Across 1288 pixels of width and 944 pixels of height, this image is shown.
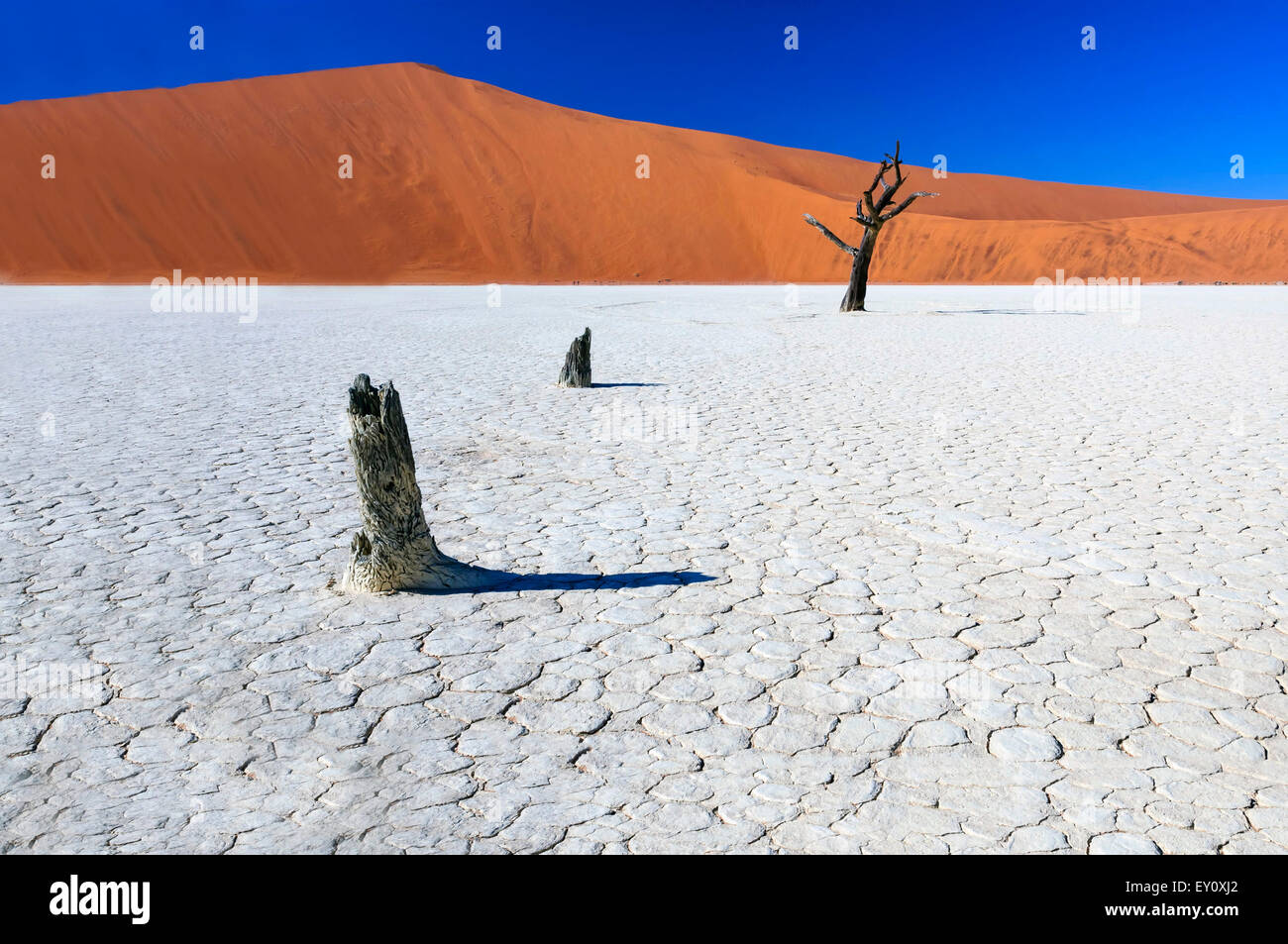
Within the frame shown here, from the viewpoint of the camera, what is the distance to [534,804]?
294 centimetres

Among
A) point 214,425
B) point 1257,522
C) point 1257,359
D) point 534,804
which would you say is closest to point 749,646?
point 534,804

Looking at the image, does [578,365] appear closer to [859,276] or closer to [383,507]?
[383,507]

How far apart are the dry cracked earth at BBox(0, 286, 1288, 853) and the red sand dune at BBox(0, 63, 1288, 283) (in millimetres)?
47180

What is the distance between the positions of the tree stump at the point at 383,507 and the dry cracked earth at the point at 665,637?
14 centimetres

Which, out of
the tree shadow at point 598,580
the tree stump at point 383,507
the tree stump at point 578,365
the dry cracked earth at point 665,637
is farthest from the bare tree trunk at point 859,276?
the tree stump at point 383,507

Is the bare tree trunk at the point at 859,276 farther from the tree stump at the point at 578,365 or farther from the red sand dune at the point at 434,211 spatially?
the red sand dune at the point at 434,211

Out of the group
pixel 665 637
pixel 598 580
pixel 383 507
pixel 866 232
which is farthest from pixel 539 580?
pixel 866 232

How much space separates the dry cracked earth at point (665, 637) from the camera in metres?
2.90

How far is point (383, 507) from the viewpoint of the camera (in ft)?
15.5

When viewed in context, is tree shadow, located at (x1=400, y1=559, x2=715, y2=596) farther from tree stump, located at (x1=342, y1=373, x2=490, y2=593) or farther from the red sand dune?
the red sand dune

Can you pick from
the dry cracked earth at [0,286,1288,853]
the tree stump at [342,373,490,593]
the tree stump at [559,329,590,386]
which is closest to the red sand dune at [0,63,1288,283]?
the tree stump at [559,329,590,386]

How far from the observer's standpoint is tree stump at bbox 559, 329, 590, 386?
11.6 meters

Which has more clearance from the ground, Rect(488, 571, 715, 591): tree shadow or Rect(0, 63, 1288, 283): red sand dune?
Rect(0, 63, 1288, 283): red sand dune
